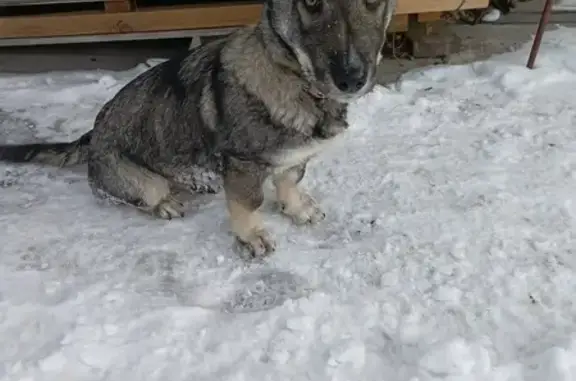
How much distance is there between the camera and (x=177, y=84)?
11.9 feet

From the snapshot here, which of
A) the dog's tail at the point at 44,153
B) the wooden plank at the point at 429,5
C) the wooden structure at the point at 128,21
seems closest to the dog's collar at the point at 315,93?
the dog's tail at the point at 44,153

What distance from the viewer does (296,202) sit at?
379 cm

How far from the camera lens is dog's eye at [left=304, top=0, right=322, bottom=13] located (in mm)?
2852

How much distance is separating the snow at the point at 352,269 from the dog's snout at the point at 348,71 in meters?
0.94

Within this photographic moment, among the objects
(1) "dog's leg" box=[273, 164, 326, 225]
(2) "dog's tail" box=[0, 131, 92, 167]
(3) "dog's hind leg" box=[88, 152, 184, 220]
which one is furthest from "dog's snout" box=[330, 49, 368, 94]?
(2) "dog's tail" box=[0, 131, 92, 167]

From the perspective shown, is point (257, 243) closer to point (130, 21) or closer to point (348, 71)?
point (348, 71)

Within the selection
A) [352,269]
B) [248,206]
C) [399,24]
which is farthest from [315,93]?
[399,24]

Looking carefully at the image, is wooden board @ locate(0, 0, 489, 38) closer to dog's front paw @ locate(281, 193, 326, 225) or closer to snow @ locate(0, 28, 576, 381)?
snow @ locate(0, 28, 576, 381)

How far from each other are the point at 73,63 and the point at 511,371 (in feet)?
13.5

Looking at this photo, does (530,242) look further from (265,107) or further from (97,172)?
(97,172)

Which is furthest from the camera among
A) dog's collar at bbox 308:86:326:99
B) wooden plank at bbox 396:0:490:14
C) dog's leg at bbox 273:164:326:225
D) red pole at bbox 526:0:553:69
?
wooden plank at bbox 396:0:490:14

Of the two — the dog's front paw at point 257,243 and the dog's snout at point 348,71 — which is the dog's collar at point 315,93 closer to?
the dog's snout at point 348,71

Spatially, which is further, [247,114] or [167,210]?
[167,210]

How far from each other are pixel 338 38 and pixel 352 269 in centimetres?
111
